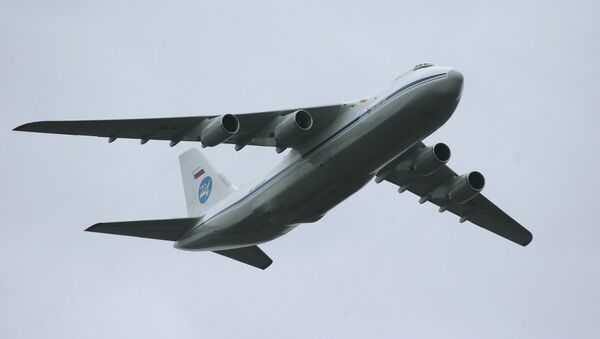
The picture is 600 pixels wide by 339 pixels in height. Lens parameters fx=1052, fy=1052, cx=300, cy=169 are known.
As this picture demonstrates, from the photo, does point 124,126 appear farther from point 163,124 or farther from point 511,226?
point 511,226

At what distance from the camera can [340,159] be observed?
25.1 metres

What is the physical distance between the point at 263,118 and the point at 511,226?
30.2 feet

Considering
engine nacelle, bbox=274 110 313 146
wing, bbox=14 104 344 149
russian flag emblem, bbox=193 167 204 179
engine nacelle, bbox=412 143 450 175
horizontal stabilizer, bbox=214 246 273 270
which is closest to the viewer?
engine nacelle, bbox=274 110 313 146

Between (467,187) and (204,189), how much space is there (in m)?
7.86

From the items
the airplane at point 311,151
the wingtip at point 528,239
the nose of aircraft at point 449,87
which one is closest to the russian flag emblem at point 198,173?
the airplane at point 311,151

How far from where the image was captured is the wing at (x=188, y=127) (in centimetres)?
2577

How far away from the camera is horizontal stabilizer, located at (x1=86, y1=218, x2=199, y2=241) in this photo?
27.7 meters

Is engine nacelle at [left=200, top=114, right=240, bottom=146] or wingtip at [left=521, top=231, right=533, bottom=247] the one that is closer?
engine nacelle at [left=200, top=114, right=240, bottom=146]

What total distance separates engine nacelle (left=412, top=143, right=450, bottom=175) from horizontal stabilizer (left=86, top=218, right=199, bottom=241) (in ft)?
20.4

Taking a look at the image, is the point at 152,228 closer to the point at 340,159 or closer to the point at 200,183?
the point at 200,183

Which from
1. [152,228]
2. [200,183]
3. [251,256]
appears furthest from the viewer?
[200,183]

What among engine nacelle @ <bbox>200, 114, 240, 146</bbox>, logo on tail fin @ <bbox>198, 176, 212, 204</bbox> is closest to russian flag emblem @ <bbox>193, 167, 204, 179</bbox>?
logo on tail fin @ <bbox>198, 176, 212, 204</bbox>

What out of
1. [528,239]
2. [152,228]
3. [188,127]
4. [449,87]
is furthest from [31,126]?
[528,239]

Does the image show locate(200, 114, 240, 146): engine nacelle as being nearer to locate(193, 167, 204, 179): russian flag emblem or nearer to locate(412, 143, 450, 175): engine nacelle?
locate(412, 143, 450, 175): engine nacelle
